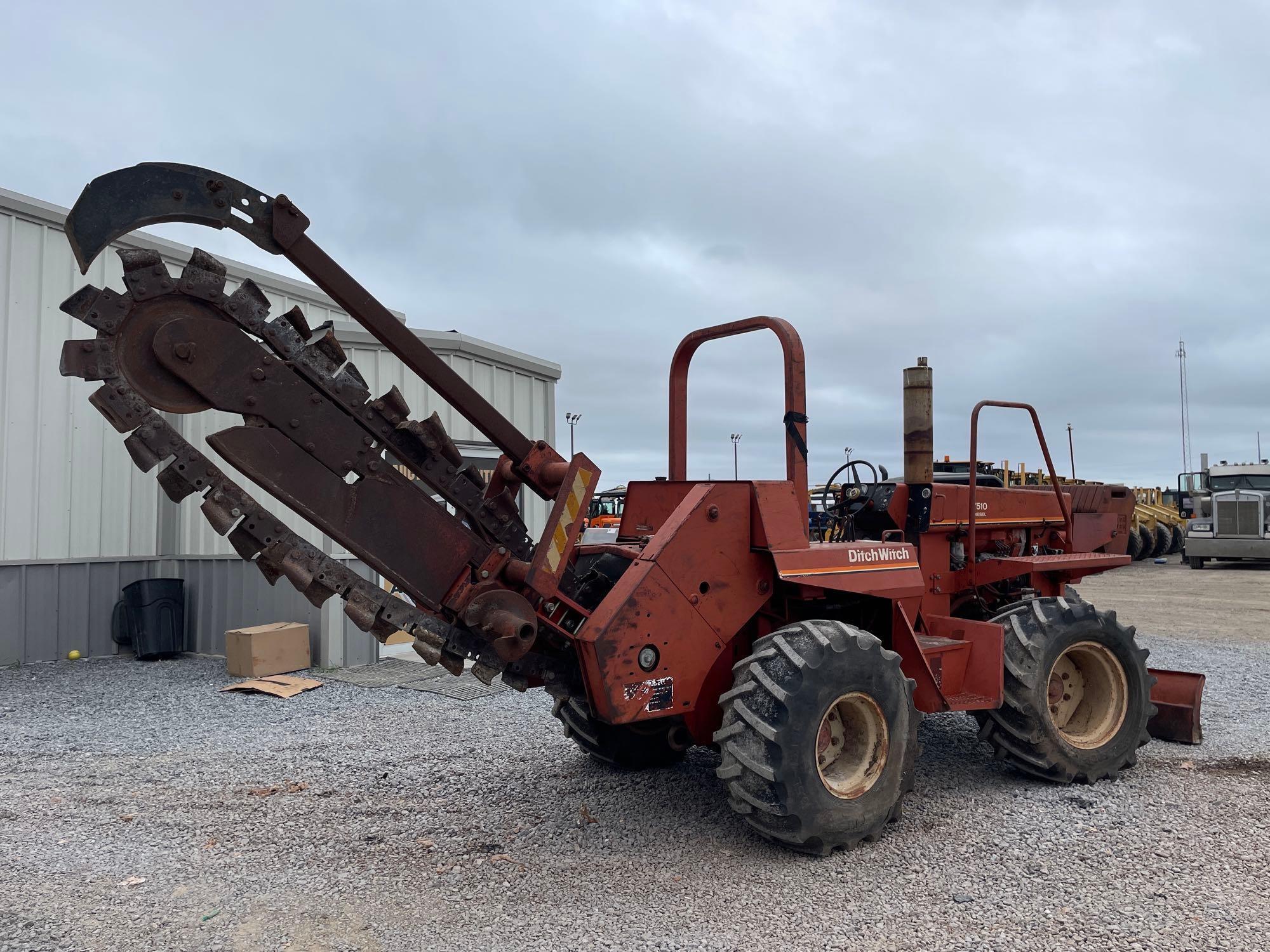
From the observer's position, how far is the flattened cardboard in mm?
8797

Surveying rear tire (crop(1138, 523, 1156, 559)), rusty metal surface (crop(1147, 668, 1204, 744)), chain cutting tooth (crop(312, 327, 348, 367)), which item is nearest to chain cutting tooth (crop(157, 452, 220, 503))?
chain cutting tooth (crop(312, 327, 348, 367))

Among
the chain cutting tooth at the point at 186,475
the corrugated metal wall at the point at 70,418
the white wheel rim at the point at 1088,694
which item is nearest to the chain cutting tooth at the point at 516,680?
the chain cutting tooth at the point at 186,475

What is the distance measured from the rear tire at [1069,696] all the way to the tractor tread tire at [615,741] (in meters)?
1.97

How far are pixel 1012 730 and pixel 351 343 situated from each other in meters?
8.27

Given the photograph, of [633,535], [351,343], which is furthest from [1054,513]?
[351,343]

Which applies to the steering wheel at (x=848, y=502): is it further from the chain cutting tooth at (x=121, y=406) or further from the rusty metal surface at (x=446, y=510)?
the chain cutting tooth at (x=121, y=406)

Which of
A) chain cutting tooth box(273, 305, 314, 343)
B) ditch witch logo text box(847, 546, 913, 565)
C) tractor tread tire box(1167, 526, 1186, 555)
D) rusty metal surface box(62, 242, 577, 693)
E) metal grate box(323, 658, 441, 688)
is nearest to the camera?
rusty metal surface box(62, 242, 577, 693)

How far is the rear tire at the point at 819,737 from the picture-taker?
4234 mm

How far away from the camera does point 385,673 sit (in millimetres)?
9758

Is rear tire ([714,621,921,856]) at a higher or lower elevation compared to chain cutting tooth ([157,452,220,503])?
lower

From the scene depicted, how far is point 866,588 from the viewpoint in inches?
195

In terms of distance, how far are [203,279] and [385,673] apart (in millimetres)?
6752

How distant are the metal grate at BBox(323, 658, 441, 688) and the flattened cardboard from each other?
0.33 m

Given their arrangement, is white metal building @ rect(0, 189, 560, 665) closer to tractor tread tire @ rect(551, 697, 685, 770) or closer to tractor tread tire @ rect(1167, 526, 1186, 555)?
tractor tread tire @ rect(551, 697, 685, 770)
